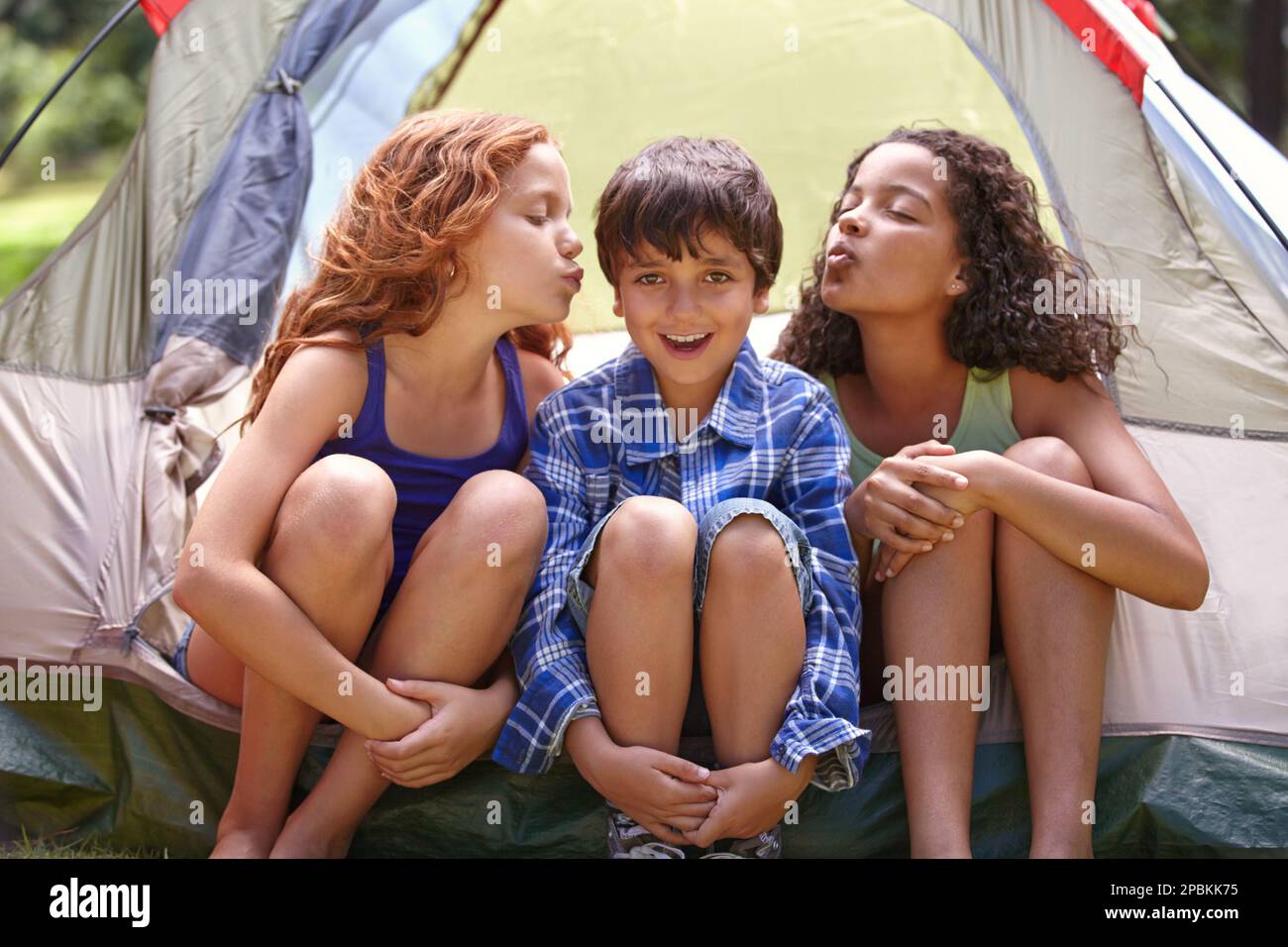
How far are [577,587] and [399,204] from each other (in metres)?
0.47

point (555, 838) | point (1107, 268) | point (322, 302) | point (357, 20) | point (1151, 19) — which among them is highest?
point (357, 20)

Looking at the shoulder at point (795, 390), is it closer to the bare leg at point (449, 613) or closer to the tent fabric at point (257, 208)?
the bare leg at point (449, 613)

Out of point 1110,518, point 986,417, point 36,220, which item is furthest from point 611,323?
point 36,220

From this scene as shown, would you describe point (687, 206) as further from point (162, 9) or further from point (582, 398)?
point (162, 9)

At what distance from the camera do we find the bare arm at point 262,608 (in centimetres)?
119

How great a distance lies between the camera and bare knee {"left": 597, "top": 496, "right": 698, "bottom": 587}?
3.88ft

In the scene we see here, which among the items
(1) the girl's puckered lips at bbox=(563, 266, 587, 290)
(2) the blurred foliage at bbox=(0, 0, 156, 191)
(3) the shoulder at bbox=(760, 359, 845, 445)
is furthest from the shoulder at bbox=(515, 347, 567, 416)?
(2) the blurred foliage at bbox=(0, 0, 156, 191)

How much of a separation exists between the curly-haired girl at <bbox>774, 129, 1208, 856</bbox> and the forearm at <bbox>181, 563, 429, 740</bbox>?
498 millimetres

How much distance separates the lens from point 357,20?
2076 millimetres

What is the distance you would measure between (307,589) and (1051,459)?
28.6 inches

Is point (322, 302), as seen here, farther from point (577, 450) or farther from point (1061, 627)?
point (1061, 627)

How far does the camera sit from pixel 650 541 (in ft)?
3.90
